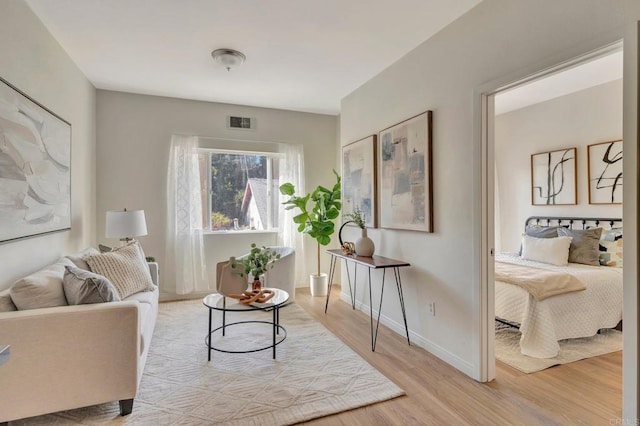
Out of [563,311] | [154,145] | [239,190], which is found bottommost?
[563,311]

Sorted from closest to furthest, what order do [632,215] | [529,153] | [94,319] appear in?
1. [632,215]
2. [94,319]
3. [529,153]

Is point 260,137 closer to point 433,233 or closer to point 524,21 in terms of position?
point 433,233

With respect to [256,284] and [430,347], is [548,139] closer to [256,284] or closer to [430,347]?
[430,347]

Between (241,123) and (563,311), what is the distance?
14.1 ft

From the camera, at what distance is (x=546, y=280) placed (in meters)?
2.90

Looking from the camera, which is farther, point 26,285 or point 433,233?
point 433,233

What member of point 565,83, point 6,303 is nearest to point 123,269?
point 6,303

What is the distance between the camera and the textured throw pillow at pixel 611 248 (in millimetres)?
3463

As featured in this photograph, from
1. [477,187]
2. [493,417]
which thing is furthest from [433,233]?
[493,417]

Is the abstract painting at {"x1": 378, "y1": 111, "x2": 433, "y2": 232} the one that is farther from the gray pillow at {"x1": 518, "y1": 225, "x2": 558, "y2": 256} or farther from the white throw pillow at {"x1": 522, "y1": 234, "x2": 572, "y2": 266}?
the gray pillow at {"x1": 518, "y1": 225, "x2": 558, "y2": 256}

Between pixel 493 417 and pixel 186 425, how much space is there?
177 cm

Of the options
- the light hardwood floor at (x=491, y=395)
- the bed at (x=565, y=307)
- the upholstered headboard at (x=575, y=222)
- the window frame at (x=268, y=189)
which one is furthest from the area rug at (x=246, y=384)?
the upholstered headboard at (x=575, y=222)

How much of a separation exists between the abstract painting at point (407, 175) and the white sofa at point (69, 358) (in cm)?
228

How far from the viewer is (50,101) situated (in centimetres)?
284
